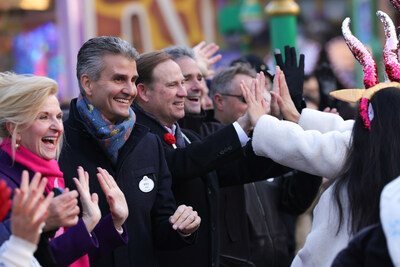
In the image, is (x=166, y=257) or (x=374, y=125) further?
(x=166, y=257)

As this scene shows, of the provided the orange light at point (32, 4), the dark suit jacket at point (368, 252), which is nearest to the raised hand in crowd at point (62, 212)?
the dark suit jacket at point (368, 252)

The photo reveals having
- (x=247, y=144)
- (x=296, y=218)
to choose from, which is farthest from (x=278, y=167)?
(x=296, y=218)

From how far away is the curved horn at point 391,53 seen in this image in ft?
11.5

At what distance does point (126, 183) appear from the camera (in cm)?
376

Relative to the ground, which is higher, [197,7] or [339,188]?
[197,7]

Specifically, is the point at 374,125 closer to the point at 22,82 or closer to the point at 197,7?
the point at 22,82

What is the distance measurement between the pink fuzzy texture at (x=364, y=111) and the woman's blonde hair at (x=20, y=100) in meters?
1.35

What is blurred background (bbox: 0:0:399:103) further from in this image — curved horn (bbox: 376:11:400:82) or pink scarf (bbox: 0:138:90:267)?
pink scarf (bbox: 0:138:90:267)

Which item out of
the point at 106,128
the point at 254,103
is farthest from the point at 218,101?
the point at 106,128

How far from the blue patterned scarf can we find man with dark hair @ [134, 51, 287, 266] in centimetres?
45

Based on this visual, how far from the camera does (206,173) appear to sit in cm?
425

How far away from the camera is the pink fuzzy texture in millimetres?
3227

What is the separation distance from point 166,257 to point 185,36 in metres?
16.5

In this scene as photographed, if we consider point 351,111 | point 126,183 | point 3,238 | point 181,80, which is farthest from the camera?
point 351,111
